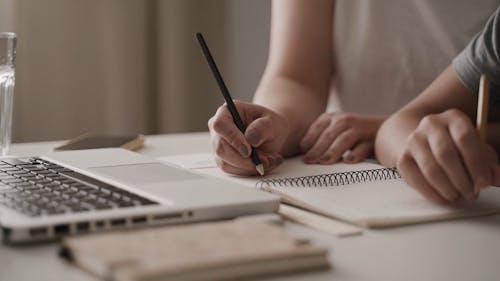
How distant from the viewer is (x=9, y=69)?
1.07 meters

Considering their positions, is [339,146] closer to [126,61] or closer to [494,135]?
[494,135]

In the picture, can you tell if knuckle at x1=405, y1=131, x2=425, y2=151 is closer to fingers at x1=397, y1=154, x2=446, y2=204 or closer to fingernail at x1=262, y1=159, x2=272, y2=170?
fingers at x1=397, y1=154, x2=446, y2=204

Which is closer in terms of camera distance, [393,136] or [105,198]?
[105,198]

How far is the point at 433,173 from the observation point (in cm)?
75

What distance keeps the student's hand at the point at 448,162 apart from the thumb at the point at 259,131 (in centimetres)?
23

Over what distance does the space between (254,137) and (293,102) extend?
29 cm

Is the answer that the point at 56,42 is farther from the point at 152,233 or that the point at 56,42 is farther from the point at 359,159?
the point at 152,233

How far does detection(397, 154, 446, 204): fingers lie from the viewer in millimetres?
767

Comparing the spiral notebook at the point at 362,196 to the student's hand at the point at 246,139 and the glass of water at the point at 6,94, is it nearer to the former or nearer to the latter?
the student's hand at the point at 246,139

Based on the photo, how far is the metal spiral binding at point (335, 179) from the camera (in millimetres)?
855

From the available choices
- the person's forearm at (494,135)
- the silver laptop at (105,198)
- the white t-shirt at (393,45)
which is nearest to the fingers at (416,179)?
the silver laptop at (105,198)

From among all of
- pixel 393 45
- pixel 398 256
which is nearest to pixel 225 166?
pixel 398 256

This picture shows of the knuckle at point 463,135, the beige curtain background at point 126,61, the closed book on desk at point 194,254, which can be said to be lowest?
the beige curtain background at point 126,61

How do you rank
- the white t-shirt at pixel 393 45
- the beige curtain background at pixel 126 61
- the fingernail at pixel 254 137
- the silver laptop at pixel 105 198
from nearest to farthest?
the silver laptop at pixel 105 198 < the fingernail at pixel 254 137 < the white t-shirt at pixel 393 45 < the beige curtain background at pixel 126 61
